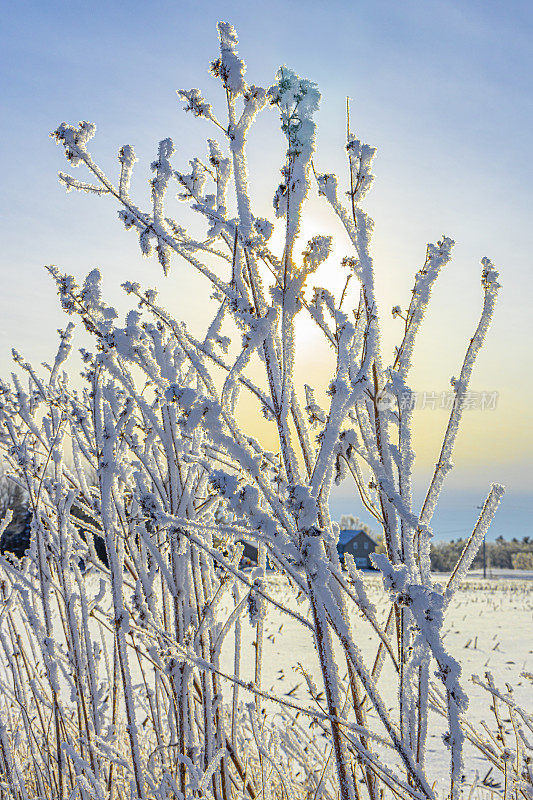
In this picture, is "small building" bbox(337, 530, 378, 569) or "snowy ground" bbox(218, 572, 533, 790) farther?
"small building" bbox(337, 530, 378, 569)

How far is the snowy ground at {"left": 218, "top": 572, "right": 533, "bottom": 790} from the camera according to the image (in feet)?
13.1

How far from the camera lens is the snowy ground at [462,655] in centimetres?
399

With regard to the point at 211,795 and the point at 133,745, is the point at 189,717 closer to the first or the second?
the point at 133,745

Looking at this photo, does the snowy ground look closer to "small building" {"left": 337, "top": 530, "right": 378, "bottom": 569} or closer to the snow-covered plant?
the snow-covered plant

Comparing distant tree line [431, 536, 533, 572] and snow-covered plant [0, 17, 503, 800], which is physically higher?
snow-covered plant [0, 17, 503, 800]

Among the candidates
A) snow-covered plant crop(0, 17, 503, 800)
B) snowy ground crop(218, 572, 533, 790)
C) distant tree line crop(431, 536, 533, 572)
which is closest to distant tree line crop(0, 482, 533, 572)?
distant tree line crop(431, 536, 533, 572)

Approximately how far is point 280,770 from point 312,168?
1.80 metres

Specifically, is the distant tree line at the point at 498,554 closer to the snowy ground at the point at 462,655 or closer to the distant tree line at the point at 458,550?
the distant tree line at the point at 458,550

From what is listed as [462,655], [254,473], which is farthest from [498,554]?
[254,473]

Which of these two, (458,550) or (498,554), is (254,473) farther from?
(498,554)

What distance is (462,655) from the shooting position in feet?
22.4

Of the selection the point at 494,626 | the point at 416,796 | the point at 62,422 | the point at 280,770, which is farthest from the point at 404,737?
the point at 494,626

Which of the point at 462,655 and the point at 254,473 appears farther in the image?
the point at 462,655

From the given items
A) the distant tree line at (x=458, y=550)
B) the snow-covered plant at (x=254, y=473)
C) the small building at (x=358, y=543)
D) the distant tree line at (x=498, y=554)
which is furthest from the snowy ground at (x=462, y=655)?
the small building at (x=358, y=543)
